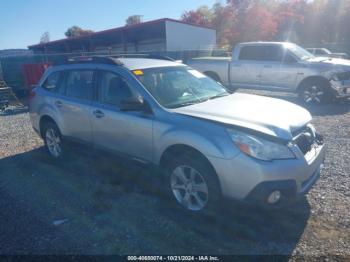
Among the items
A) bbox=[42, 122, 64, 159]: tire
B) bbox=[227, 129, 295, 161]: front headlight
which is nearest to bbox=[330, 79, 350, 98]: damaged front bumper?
bbox=[227, 129, 295, 161]: front headlight

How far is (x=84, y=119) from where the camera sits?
14.8 feet

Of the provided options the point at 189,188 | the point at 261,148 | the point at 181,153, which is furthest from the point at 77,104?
the point at 261,148

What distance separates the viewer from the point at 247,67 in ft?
34.4

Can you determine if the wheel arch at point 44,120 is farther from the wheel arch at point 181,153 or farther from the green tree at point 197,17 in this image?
the green tree at point 197,17

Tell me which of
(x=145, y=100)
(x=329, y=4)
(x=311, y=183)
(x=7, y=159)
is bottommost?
(x=7, y=159)

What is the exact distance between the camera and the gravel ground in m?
2.96

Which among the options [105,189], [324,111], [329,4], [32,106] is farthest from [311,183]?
[329,4]

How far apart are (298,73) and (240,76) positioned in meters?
A: 2.07

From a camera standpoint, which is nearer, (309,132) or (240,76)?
(309,132)

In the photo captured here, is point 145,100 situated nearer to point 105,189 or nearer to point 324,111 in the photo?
point 105,189

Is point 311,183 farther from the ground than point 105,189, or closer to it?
farther from the ground

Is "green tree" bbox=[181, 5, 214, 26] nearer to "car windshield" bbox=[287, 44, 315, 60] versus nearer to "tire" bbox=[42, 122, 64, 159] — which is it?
"car windshield" bbox=[287, 44, 315, 60]

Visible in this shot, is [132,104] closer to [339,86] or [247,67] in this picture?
[339,86]

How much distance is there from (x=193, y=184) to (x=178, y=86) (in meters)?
1.47
